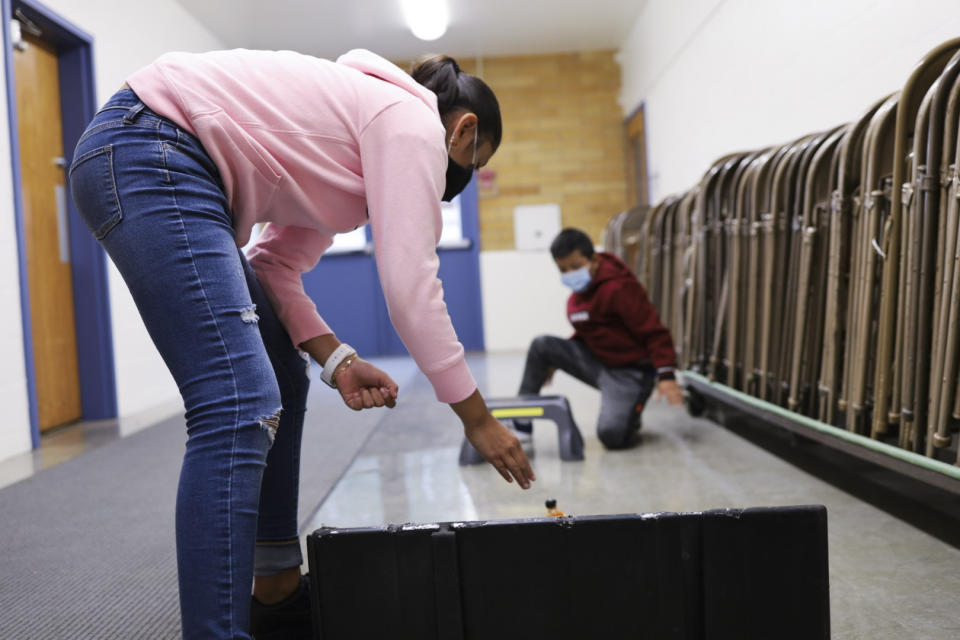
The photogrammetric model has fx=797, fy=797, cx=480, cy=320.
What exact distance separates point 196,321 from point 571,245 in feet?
7.70

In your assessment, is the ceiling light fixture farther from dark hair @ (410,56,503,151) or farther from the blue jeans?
the blue jeans

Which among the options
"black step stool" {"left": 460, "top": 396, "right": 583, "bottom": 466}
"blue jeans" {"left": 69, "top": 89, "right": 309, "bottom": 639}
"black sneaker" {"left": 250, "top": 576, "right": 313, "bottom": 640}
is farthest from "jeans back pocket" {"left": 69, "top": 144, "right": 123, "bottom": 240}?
"black step stool" {"left": 460, "top": 396, "right": 583, "bottom": 466}

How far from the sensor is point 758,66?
14.6ft

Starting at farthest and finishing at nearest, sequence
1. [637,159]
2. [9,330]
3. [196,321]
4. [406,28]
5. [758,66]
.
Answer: [637,159] → [406,28] → [758,66] → [9,330] → [196,321]

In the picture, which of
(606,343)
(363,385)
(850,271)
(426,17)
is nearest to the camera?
(363,385)

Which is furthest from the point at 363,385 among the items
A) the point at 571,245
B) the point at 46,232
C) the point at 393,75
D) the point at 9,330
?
the point at 46,232

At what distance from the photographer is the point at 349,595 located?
1.07m

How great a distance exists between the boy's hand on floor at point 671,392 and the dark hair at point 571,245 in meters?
0.62

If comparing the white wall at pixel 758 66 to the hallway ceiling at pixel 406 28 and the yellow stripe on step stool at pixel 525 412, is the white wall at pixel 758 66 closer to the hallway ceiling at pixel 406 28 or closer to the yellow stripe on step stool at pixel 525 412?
the hallway ceiling at pixel 406 28

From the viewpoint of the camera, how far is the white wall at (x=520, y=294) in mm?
8086

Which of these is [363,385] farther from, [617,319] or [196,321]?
[617,319]

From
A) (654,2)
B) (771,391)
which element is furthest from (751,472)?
(654,2)

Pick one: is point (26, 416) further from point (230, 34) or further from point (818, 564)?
point (230, 34)

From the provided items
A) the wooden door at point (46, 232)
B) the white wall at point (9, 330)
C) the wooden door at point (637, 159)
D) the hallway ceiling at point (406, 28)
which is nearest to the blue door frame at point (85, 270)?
the wooden door at point (46, 232)
